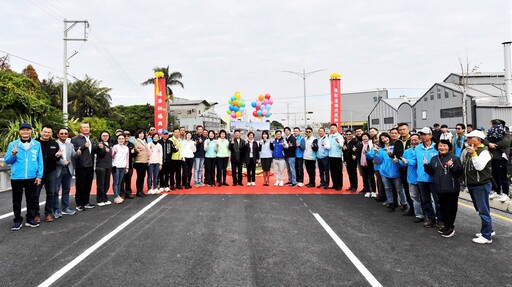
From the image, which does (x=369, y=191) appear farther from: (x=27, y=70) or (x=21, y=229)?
(x=27, y=70)

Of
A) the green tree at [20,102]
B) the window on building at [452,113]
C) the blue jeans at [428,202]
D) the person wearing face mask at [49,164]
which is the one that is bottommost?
the blue jeans at [428,202]

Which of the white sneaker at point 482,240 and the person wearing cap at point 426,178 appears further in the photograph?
the person wearing cap at point 426,178

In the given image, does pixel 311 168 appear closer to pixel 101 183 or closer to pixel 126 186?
pixel 126 186

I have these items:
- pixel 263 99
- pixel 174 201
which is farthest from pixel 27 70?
pixel 174 201

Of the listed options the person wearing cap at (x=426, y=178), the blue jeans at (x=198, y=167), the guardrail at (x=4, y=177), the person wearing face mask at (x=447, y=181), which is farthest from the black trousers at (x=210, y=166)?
the person wearing face mask at (x=447, y=181)

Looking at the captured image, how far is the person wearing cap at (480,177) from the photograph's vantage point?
483 centimetres

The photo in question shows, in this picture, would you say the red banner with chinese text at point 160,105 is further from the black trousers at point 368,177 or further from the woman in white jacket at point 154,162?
the black trousers at point 368,177

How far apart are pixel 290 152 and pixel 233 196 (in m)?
2.68

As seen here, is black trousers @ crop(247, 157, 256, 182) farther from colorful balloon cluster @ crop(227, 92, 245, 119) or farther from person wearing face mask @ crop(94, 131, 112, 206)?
colorful balloon cluster @ crop(227, 92, 245, 119)

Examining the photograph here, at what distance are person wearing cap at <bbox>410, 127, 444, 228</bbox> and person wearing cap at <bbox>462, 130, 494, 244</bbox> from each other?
69 cm

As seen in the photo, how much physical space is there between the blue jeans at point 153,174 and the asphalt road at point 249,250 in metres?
2.11

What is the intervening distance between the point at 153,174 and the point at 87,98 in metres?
33.8

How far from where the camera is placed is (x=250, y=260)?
4254 mm

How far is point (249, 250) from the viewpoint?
4.63 metres
